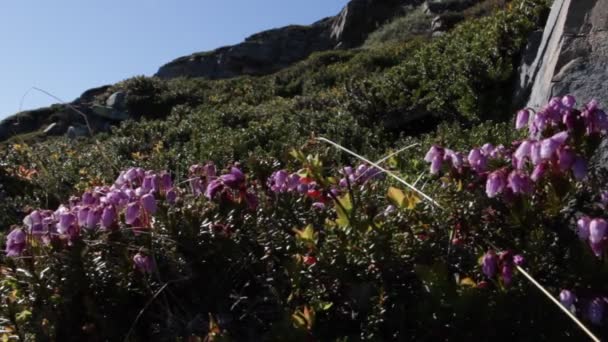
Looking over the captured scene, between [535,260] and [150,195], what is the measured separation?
1.36 metres

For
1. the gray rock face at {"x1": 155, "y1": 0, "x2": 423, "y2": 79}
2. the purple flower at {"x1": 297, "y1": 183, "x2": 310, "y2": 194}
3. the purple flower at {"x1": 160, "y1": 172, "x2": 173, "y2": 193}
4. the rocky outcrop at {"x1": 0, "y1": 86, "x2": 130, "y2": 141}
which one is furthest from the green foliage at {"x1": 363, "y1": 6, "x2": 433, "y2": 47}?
the purple flower at {"x1": 160, "y1": 172, "x2": 173, "y2": 193}

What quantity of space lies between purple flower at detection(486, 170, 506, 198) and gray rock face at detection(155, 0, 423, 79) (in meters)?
28.3

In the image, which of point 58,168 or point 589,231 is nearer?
point 589,231

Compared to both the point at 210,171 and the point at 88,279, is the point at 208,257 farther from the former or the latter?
the point at 210,171

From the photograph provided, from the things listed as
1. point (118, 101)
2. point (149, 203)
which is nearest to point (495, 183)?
point (149, 203)

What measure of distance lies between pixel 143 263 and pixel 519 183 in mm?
1314

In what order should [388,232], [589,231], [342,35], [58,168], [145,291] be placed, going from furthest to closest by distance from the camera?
[342,35] → [58,168] → [145,291] → [388,232] → [589,231]

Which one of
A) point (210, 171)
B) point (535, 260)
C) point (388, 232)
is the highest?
point (210, 171)

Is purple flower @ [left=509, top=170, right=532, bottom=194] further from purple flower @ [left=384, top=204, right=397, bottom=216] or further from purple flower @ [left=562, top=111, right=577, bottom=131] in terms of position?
purple flower @ [left=384, top=204, right=397, bottom=216]

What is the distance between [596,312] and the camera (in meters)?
1.98

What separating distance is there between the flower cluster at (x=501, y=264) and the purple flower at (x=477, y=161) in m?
0.53

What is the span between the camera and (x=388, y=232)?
2285mm

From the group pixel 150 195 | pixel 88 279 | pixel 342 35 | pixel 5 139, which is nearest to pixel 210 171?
pixel 150 195

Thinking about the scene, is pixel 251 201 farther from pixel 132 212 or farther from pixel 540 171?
pixel 540 171
